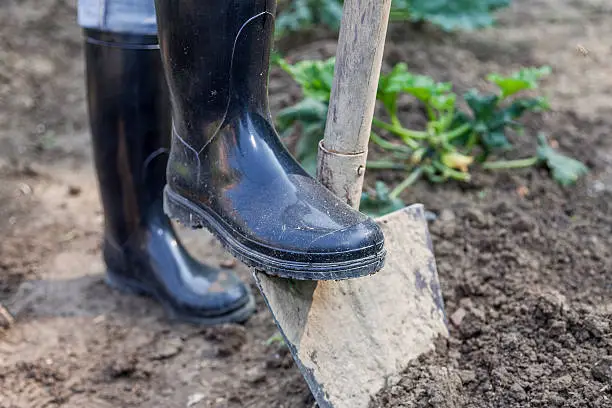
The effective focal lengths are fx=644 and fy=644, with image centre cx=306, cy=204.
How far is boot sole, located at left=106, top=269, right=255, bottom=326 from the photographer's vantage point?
1.63 metres

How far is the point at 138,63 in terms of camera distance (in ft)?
5.03

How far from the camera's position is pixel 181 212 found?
1.31 meters

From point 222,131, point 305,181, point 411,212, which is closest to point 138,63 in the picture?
point 222,131

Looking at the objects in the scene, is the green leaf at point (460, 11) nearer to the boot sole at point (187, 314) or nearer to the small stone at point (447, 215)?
the small stone at point (447, 215)

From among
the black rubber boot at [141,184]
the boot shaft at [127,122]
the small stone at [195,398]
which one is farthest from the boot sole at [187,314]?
the small stone at [195,398]

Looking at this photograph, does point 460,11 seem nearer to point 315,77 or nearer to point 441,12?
point 441,12

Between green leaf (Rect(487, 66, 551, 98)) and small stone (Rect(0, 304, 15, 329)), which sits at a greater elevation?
green leaf (Rect(487, 66, 551, 98))

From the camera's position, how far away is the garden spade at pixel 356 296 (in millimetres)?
1153

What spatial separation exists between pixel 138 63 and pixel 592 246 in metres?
1.26

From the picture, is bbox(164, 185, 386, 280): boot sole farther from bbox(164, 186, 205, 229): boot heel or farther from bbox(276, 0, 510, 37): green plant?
bbox(276, 0, 510, 37): green plant

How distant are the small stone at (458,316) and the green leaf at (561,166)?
758mm

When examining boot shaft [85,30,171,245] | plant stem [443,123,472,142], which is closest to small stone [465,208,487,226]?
plant stem [443,123,472,142]

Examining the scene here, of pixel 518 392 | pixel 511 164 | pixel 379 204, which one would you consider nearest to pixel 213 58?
pixel 379 204

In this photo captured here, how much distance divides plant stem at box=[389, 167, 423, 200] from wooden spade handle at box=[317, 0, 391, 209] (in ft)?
1.99
